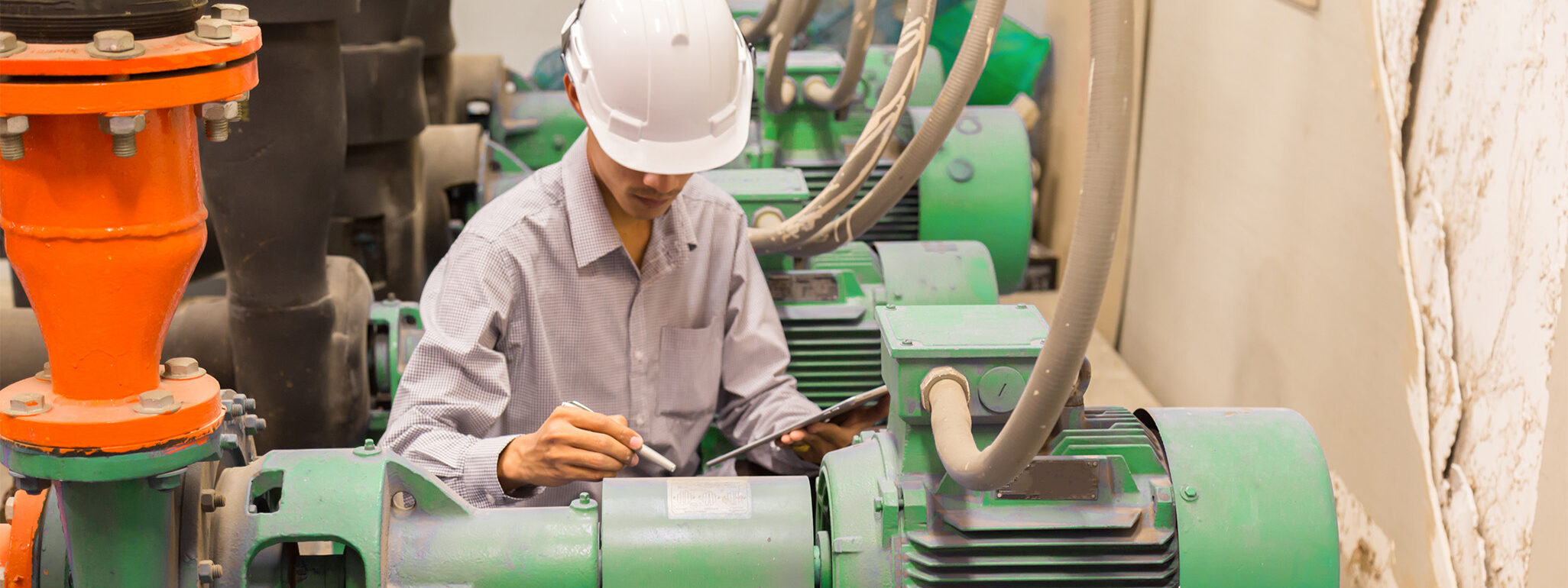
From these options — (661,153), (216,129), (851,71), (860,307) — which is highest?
(216,129)

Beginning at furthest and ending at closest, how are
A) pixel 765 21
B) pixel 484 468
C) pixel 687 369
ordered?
1. pixel 765 21
2. pixel 687 369
3. pixel 484 468

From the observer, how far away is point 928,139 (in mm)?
1736

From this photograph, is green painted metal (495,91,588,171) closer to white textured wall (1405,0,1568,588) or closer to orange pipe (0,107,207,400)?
white textured wall (1405,0,1568,588)

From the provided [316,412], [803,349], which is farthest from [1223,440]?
[316,412]

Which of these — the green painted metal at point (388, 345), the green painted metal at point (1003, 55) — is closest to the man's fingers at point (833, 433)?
the green painted metal at point (388, 345)

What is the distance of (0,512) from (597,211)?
136 cm

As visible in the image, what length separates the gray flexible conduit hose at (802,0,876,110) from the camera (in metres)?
2.53

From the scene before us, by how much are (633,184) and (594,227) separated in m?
0.11

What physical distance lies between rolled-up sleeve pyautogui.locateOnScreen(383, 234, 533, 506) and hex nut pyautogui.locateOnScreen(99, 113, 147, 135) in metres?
0.67

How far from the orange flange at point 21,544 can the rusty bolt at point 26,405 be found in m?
0.21

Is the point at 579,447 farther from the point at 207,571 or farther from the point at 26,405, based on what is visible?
the point at 26,405

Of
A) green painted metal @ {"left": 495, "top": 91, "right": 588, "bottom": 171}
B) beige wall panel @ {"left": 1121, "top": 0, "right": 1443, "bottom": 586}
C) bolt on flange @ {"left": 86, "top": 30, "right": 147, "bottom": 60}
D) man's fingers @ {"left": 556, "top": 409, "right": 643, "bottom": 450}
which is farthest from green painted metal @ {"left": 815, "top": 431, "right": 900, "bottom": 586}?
green painted metal @ {"left": 495, "top": 91, "right": 588, "bottom": 171}

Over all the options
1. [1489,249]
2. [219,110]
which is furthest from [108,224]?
[1489,249]

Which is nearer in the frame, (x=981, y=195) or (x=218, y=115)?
(x=218, y=115)
